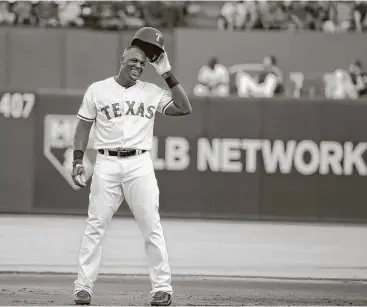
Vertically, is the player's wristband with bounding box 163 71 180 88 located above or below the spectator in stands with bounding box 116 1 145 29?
below

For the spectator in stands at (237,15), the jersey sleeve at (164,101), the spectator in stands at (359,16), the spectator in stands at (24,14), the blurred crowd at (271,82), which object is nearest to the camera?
the jersey sleeve at (164,101)

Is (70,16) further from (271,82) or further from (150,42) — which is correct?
(150,42)

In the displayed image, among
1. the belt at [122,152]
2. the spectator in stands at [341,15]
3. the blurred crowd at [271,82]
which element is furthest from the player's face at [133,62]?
the spectator in stands at [341,15]

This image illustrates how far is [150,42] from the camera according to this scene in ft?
25.3

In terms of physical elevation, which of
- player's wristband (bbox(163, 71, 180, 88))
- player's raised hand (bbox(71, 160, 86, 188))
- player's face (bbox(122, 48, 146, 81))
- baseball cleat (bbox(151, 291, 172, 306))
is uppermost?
player's face (bbox(122, 48, 146, 81))

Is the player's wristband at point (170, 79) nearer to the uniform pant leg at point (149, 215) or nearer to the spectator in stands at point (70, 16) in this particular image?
the uniform pant leg at point (149, 215)

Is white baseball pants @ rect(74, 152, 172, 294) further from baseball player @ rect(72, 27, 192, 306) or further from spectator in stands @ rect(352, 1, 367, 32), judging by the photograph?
spectator in stands @ rect(352, 1, 367, 32)

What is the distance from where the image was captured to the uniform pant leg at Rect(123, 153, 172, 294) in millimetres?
7742

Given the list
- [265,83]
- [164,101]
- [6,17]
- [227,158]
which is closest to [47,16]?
[6,17]

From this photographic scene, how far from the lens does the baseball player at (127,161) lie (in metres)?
7.73

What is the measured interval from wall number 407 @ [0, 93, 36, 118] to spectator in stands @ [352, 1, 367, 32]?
7222 mm

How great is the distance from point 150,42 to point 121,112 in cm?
55

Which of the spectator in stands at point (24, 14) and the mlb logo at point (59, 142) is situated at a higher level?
the spectator in stands at point (24, 14)

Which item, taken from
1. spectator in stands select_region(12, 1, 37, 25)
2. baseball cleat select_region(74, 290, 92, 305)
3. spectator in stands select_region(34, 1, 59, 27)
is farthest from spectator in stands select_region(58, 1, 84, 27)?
baseball cleat select_region(74, 290, 92, 305)
